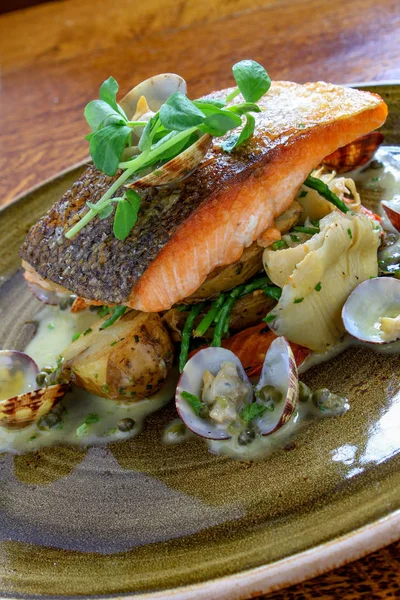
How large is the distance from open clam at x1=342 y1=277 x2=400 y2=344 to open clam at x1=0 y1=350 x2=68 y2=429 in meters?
1.33

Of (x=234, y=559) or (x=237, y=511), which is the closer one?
(x=234, y=559)

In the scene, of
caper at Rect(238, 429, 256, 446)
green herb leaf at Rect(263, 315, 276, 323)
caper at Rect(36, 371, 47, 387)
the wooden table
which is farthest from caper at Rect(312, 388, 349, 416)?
the wooden table

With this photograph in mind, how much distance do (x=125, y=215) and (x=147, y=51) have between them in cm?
456

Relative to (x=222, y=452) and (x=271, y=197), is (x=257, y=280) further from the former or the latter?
(x=222, y=452)

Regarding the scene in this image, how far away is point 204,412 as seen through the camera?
8.69 ft

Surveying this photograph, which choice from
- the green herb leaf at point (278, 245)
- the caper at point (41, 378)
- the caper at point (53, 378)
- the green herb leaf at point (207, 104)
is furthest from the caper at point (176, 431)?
the green herb leaf at point (207, 104)

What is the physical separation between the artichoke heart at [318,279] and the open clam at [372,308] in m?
0.07

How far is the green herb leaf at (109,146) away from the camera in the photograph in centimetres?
268

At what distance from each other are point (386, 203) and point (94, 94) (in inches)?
155

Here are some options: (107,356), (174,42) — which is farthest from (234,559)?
(174,42)

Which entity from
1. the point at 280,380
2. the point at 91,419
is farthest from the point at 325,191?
the point at 91,419

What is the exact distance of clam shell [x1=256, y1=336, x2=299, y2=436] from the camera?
2.47m

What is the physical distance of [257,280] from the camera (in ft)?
9.92

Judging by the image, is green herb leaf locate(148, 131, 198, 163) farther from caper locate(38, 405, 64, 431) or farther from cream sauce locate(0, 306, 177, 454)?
caper locate(38, 405, 64, 431)
